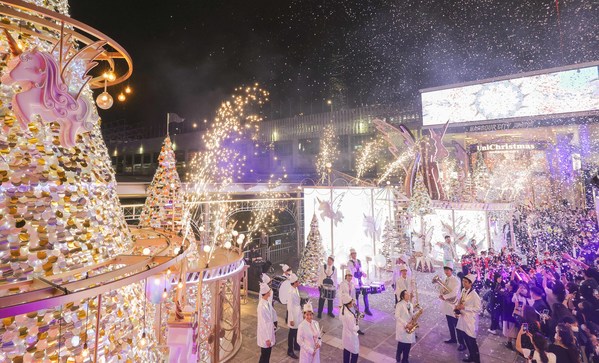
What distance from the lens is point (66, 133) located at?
6.66ft

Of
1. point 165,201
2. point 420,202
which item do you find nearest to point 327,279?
point 165,201

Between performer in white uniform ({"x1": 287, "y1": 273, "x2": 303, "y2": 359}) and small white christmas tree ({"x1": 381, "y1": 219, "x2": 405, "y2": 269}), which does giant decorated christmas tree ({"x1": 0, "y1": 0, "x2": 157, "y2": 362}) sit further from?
small white christmas tree ({"x1": 381, "y1": 219, "x2": 405, "y2": 269})

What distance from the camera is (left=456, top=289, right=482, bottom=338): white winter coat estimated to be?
6.73 m

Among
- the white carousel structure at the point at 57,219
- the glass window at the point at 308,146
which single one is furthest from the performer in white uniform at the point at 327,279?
the glass window at the point at 308,146

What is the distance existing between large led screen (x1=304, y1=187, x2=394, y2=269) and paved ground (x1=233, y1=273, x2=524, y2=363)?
2.72m

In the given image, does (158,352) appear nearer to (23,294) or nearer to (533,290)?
(23,294)

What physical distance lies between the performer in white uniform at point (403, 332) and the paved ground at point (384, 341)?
340 mm

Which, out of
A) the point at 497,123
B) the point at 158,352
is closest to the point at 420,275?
the point at 158,352

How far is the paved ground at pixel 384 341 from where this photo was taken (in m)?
7.05

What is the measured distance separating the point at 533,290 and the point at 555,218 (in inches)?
661

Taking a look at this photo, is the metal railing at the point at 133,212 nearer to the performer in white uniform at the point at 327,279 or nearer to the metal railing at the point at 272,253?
the metal railing at the point at 272,253

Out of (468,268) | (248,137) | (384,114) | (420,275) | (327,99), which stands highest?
(327,99)

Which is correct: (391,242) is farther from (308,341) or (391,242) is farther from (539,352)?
(539,352)

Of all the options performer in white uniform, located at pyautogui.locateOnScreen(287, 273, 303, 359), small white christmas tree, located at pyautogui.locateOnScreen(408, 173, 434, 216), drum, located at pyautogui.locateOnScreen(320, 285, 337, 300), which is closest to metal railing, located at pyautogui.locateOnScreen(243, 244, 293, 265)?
drum, located at pyautogui.locateOnScreen(320, 285, 337, 300)
